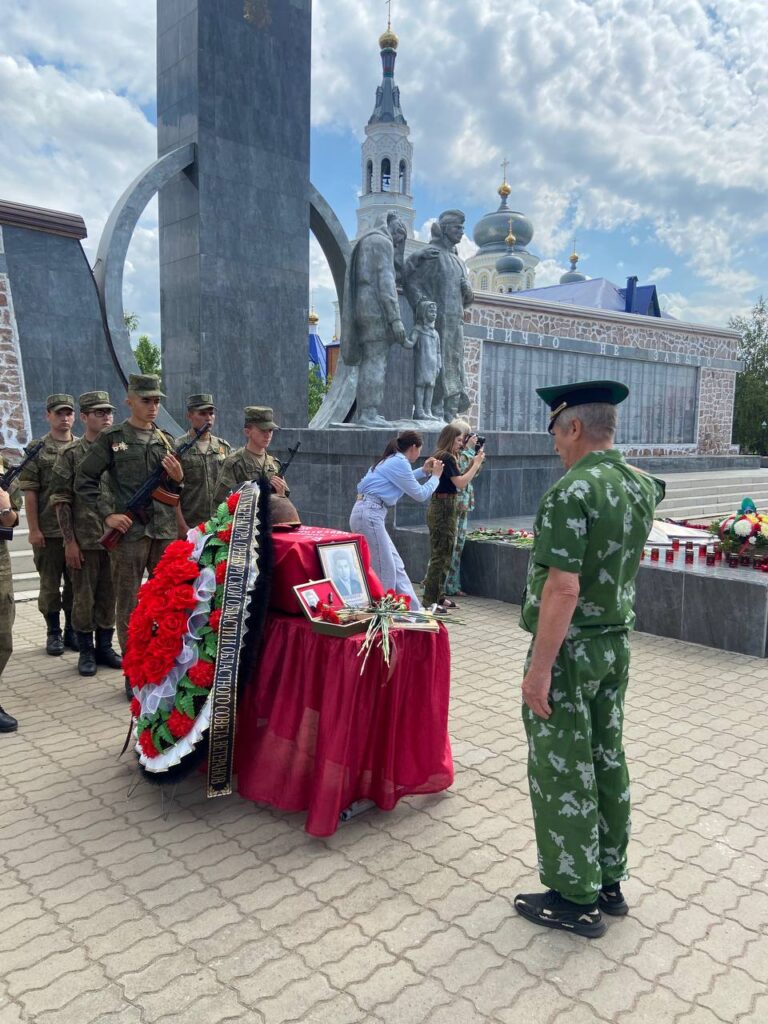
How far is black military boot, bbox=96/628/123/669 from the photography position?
520 centimetres

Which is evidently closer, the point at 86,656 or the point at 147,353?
the point at 86,656

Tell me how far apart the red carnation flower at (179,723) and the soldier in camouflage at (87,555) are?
7.19 feet

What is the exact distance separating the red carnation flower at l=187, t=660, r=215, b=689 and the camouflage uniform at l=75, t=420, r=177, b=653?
1.75 meters

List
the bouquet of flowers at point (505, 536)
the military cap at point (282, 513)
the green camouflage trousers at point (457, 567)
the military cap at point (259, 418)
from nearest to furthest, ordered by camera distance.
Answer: the military cap at point (282, 513) < the military cap at point (259, 418) < the green camouflage trousers at point (457, 567) < the bouquet of flowers at point (505, 536)

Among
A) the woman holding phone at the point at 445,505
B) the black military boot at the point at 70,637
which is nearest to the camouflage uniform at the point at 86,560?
the black military boot at the point at 70,637

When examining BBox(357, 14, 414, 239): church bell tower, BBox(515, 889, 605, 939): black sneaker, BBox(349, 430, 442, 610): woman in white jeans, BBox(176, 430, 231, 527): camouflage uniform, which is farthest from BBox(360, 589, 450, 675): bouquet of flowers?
BBox(357, 14, 414, 239): church bell tower

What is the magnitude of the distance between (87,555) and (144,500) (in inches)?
33.7

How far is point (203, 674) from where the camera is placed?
305cm

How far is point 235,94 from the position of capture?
11.0m

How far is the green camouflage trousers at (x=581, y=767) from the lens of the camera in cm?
231

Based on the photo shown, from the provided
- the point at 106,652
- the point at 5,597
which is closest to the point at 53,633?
the point at 106,652

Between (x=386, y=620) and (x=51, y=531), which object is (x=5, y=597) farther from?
(x=386, y=620)

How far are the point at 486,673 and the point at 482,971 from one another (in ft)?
9.67

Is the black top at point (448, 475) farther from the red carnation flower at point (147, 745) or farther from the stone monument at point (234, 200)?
the stone monument at point (234, 200)
